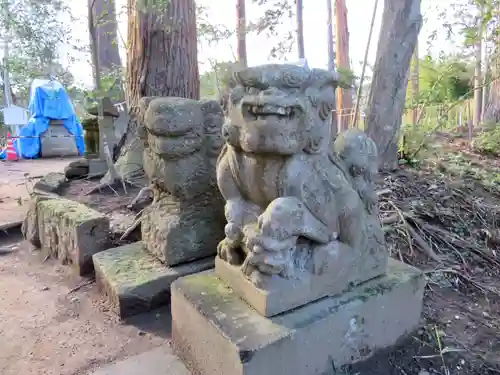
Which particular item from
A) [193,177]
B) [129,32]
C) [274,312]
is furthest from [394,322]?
[129,32]

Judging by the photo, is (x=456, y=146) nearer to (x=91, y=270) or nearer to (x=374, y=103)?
(x=374, y=103)

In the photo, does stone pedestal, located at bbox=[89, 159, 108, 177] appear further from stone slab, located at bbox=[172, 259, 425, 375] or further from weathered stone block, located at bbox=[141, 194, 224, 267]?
stone slab, located at bbox=[172, 259, 425, 375]

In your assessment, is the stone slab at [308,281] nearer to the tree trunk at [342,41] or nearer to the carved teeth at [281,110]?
the carved teeth at [281,110]

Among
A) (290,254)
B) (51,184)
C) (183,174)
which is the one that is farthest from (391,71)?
(51,184)

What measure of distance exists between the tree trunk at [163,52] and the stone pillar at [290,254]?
236 cm

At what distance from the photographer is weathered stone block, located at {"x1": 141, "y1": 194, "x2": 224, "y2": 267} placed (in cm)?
214

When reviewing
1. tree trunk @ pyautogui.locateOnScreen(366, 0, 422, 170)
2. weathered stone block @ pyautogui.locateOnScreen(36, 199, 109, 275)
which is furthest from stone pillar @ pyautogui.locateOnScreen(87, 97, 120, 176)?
tree trunk @ pyautogui.locateOnScreen(366, 0, 422, 170)

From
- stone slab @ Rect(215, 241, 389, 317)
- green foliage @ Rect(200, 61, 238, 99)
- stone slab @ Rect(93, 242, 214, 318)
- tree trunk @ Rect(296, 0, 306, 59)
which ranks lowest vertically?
stone slab @ Rect(93, 242, 214, 318)

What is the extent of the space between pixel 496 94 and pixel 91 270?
7.35 metres

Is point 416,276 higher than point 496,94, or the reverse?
point 496,94

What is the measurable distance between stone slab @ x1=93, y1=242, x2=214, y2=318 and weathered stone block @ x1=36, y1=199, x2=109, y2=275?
0.32 metres

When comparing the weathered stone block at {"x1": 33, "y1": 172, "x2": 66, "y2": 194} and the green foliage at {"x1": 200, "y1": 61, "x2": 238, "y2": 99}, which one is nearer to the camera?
the green foliage at {"x1": 200, "y1": 61, "x2": 238, "y2": 99}

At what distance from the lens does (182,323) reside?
5.54 ft

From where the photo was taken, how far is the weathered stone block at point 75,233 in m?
2.58
